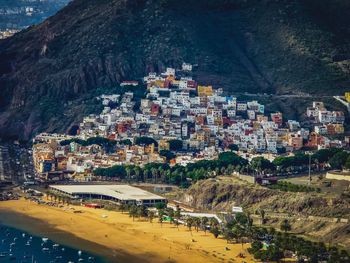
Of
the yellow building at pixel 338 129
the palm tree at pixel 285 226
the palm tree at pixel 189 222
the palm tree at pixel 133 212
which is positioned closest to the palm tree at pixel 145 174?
the palm tree at pixel 133 212

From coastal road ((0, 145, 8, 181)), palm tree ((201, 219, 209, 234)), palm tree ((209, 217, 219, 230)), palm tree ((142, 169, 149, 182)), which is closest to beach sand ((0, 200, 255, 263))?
palm tree ((201, 219, 209, 234))

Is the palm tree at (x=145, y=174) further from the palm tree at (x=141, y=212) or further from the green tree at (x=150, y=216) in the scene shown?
the green tree at (x=150, y=216)

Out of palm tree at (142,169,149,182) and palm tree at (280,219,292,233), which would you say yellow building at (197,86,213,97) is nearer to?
palm tree at (142,169,149,182)

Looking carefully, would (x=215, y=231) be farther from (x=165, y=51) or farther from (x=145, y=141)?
(x=165, y=51)

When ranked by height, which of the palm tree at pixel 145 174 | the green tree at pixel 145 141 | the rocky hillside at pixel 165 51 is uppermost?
the rocky hillside at pixel 165 51

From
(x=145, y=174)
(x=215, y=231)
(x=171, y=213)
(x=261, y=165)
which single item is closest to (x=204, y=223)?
(x=215, y=231)
